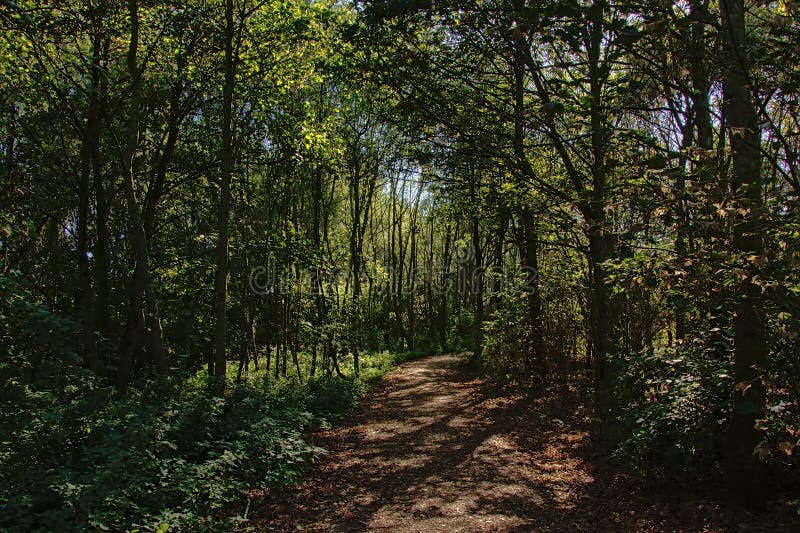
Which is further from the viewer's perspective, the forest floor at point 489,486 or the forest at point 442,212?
the forest floor at point 489,486

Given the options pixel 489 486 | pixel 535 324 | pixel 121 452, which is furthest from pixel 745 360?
pixel 535 324

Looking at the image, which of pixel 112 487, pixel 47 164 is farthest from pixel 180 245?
pixel 112 487

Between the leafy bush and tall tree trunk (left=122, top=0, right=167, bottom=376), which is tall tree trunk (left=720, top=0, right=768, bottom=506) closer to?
the leafy bush

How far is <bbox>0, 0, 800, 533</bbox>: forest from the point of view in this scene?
3.48 metres

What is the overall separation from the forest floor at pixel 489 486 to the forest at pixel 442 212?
7.6 inches

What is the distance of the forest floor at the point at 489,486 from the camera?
534 centimetres

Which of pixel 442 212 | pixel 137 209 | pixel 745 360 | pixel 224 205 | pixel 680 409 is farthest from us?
pixel 442 212

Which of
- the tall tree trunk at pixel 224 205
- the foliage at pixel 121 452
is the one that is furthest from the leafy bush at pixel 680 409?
the tall tree trunk at pixel 224 205

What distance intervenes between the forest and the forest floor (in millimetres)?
193

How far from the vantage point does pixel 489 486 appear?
6758mm

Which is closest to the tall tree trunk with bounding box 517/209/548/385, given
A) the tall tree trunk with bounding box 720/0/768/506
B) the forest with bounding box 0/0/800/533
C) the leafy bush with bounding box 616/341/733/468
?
the forest with bounding box 0/0/800/533

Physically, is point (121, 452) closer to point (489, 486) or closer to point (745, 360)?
point (489, 486)

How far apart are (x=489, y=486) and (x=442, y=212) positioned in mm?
12225

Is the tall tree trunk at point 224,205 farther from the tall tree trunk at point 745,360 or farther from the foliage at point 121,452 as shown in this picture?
the tall tree trunk at point 745,360
